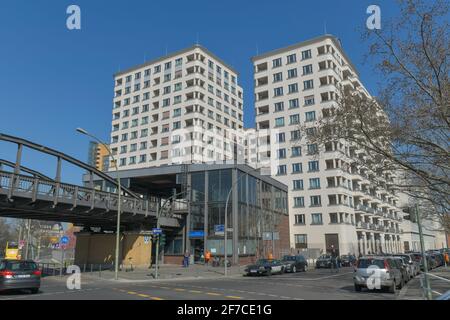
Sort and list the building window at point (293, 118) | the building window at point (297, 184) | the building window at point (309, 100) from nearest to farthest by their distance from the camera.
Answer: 1. the building window at point (297, 184)
2. the building window at point (309, 100)
3. the building window at point (293, 118)

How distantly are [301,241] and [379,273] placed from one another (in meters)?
46.5

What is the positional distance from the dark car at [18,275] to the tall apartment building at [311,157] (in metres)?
45.0

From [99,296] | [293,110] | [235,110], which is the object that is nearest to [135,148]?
[235,110]

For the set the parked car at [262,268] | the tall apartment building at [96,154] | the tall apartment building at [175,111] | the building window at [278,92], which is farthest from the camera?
the tall apartment building at [96,154]

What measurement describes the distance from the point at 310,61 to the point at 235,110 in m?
23.1

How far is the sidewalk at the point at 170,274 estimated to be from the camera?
2719 centimetres

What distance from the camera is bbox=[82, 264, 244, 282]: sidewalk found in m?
27.2

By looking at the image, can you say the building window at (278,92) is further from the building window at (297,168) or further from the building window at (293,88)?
the building window at (297,168)

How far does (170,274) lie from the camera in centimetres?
3036

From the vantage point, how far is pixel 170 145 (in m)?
73.4

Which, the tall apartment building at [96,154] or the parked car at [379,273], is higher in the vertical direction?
A: the tall apartment building at [96,154]

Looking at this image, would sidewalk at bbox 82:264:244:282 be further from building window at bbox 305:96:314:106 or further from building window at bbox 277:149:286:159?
building window at bbox 305:96:314:106

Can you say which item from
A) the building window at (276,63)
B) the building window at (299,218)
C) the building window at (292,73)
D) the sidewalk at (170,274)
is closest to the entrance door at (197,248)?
the sidewalk at (170,274)

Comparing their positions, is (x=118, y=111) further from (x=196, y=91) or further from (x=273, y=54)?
(x=273, y=54)
